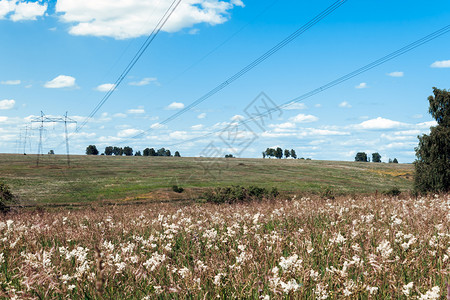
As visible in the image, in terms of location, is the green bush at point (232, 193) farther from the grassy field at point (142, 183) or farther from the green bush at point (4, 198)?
the green bush at point (4, 198)

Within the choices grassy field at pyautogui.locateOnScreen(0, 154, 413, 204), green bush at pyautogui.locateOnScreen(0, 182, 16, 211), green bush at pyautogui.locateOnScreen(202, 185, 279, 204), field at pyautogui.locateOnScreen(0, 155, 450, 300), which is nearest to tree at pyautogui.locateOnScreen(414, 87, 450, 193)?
grassy field at pyautogui.locateOnScreen(0, 154, 413, 204)

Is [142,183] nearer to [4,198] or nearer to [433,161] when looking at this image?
[4,198]

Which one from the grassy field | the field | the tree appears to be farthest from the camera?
the grassy field

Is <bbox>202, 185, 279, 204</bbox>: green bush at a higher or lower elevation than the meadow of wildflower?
lower

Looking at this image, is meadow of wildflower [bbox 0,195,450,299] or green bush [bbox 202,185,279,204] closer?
meadow of wildflower [bbox 0,195,450,299]

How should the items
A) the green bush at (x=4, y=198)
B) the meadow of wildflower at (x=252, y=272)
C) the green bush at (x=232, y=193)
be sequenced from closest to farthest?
the meadow of wildflower at (x=252, y=272) → the green bush at (x=4, y=198) → the green bush at (x=232, y=193)

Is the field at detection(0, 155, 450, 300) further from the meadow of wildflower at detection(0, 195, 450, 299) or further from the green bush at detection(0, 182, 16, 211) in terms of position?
the green bush at detection(0, 182, 16, 211)

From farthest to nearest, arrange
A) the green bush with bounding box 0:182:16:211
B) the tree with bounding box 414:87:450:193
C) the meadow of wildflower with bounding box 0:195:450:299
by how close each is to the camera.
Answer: the tree with bounding box 414:87:450:193, the green bush with bounding box 0:182:16:211, the meadow of wildflower with bounding box 0:195:450:299

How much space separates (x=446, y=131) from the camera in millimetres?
36781

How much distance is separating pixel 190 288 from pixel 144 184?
7659cm

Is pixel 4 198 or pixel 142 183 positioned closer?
pixel 4 198

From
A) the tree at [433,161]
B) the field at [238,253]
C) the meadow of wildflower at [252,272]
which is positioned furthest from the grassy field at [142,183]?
the meadow of wildflower at [252,272]

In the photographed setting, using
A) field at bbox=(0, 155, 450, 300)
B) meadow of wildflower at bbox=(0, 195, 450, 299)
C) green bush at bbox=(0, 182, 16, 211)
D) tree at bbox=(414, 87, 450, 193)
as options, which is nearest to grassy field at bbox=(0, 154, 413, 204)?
tree at bbox=(414, 87, 450, 193)

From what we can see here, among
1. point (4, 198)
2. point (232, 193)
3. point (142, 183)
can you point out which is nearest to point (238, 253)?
point (4, 198)
